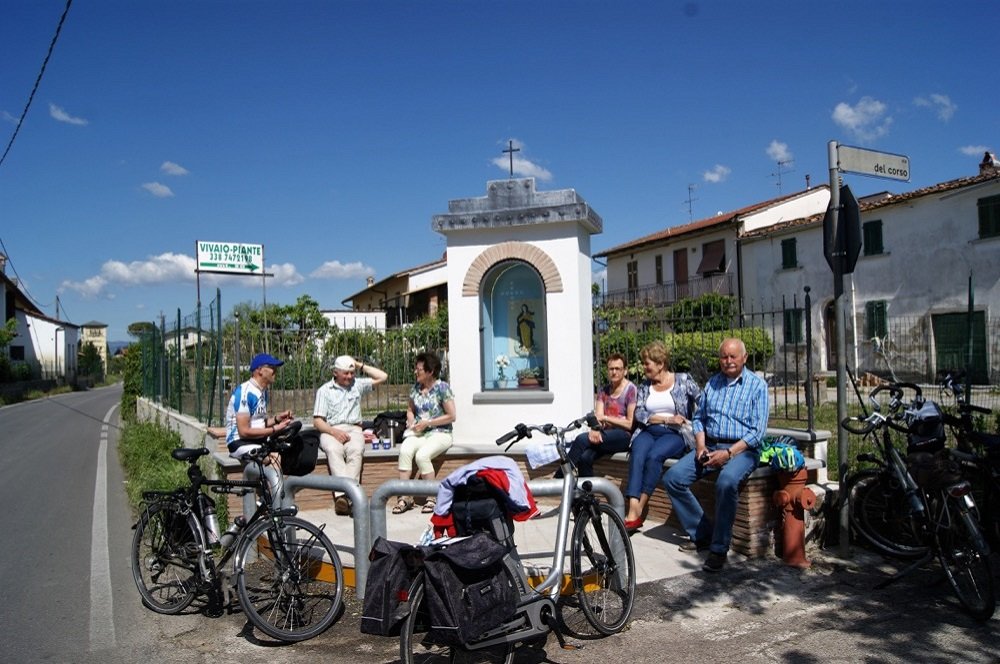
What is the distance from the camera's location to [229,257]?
82.5 feet

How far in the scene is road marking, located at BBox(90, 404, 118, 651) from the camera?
195 inches

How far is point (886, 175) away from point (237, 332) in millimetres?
7602

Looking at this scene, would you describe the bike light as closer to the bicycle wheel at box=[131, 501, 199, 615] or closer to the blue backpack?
the blue backpack

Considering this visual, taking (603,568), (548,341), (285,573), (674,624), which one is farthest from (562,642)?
(548,341)

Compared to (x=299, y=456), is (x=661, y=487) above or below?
below

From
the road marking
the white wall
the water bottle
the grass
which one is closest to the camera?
the road marking

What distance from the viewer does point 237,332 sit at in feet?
32.4

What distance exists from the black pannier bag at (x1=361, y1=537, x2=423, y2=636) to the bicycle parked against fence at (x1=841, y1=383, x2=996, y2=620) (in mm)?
3377

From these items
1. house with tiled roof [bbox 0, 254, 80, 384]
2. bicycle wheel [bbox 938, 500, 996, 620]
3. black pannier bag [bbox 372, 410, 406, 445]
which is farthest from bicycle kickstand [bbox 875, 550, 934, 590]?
house with tiled roof [bbox 0, 254, 80, 384]

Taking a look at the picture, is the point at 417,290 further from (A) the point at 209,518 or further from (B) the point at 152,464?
(A) the point at 209,518

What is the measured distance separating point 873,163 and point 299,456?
5.03 meters

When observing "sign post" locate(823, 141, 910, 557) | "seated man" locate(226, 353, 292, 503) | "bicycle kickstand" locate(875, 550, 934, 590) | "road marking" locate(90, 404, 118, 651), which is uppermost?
"sign post" locate(823, 141, 910, 557)

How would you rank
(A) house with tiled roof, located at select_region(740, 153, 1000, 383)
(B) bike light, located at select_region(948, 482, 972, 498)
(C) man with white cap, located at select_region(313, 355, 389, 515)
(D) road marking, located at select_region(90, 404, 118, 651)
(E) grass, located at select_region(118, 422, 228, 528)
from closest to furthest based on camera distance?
(B) bike light, located at select_region(948, 482, 972, 498), (D) road marking, located at select_region(90, 404, 118, 651), (C) man with white cap, located at select_region(313, 355, 389, 515), (E) grass, located at select_region(118, 422, 228, 528), (A) house with tiled roof, located at select_region(740, 153, 1000, 383)

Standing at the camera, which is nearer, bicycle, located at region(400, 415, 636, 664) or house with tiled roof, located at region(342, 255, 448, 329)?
bicycle, located at region(400, 415, 636, 664)
